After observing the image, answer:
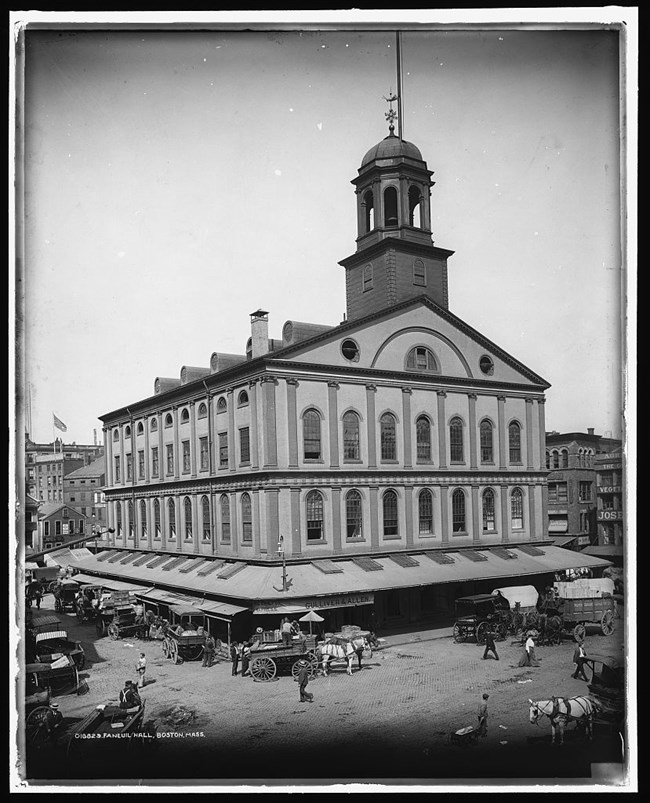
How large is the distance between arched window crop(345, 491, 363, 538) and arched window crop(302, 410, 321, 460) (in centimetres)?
240

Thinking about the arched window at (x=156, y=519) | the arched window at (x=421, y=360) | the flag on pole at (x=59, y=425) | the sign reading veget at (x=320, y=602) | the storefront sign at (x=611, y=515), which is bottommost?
the sign reading veget at (x=320, y=602)

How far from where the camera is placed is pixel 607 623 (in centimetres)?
2766

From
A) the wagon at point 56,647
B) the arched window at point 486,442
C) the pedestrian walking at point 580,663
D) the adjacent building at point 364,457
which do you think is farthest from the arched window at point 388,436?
the wagon at point 56,647

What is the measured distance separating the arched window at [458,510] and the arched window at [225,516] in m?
10.5

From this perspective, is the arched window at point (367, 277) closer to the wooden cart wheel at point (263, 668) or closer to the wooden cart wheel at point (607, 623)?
the wooden cart wheel at point (607, 623)

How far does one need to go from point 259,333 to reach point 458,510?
1293 cm

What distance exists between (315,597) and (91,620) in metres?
13.5

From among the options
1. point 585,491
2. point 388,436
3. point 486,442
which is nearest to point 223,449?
→ point 388,436

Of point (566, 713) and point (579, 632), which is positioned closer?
point (566, 713)

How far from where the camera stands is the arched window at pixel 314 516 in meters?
33.9

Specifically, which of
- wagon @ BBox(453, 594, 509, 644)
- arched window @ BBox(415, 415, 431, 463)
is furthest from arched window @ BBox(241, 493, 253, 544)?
wagon @ BBox(453, 594, 509, 644)

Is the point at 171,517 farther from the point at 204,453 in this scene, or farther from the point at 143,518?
the point at 204,453

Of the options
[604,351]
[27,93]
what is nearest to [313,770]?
[604,351]

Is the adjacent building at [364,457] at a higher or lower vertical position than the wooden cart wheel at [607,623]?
higher
